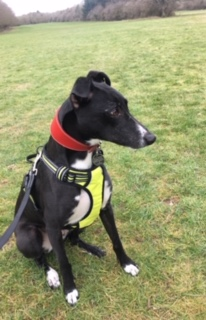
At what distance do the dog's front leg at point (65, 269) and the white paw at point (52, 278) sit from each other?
0.14 meters

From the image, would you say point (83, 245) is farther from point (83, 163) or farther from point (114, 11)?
point (114, 11)

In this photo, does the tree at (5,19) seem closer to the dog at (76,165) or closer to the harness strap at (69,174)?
the dog at (76,165)

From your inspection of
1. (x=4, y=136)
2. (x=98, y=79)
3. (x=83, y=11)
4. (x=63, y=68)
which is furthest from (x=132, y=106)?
(x=83, y=11)

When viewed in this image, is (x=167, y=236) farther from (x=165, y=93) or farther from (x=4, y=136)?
(x=165, y=93)

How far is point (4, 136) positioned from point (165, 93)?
3.44m

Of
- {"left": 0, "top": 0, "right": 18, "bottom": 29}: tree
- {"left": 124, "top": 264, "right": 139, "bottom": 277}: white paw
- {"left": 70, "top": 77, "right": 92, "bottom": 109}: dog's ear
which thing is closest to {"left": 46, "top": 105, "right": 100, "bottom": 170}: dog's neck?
{"left": 70, "top": 77, "right": 92, "bottom": 109}: dog's ear

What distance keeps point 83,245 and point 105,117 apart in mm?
1365

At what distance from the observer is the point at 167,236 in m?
→ 3.26

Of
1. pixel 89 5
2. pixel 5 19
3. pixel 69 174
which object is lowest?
pixel 89 5

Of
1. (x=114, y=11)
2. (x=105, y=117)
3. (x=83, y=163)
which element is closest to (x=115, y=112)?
(x=105, y=117)

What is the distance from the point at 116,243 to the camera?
2.90m

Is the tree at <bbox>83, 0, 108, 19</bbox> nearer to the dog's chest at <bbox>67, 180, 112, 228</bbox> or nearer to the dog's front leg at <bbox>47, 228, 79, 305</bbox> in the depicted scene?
the dog's chest at <bbox>67, 180, 112, 228</bbox>

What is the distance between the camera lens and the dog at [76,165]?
226cm

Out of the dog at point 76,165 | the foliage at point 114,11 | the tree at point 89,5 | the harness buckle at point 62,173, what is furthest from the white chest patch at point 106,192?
the tree at point 89,5
